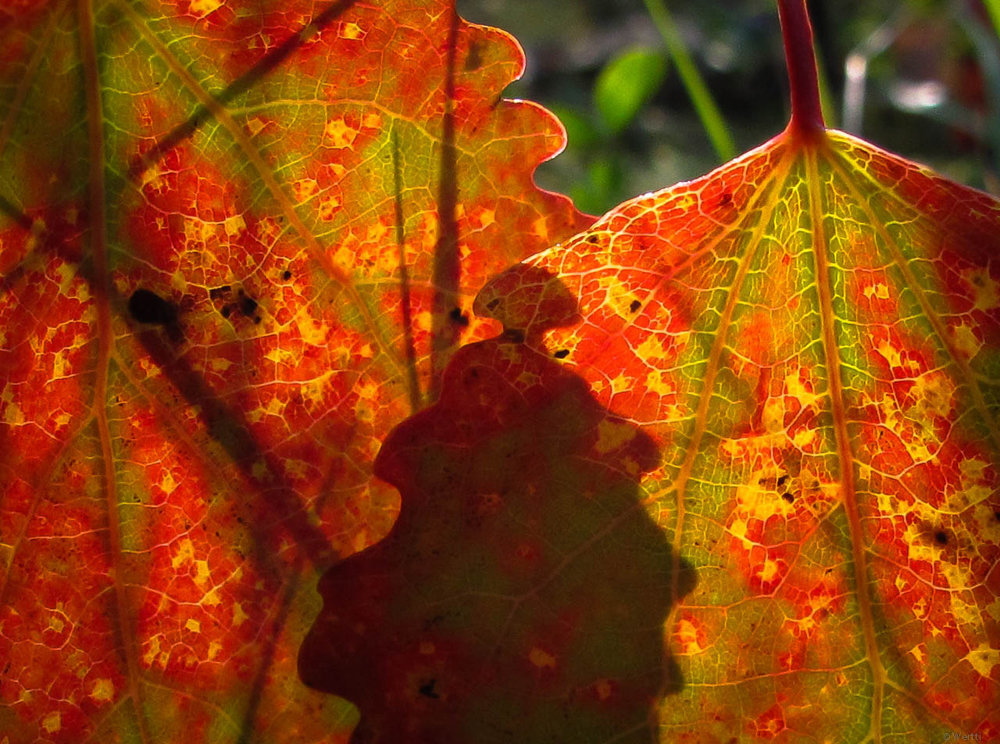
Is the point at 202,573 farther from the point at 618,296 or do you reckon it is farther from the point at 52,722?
the point at 618,296

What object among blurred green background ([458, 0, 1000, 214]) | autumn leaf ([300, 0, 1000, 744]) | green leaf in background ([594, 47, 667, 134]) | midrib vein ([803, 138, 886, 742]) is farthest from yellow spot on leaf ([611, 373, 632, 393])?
green leaf in background ([594, 47, 667, 134])

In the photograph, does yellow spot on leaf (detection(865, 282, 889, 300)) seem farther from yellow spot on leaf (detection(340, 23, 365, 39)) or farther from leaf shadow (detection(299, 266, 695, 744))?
yellow spot on leaf (detection(340, 23, 365, 39))

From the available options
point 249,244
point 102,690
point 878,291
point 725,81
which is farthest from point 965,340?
point 725,81

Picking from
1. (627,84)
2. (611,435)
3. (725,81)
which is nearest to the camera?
(611,435)

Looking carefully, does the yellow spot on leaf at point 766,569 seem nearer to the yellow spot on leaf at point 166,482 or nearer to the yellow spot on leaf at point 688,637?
the yellow spot on leaf at point 688,637

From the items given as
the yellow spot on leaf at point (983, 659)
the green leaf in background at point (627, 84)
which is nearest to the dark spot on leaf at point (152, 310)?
the yellow spot on leaf at point (983, 659)

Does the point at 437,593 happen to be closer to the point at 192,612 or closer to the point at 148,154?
the point at 192,612

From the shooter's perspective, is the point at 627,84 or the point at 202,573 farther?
the point at 627,84
